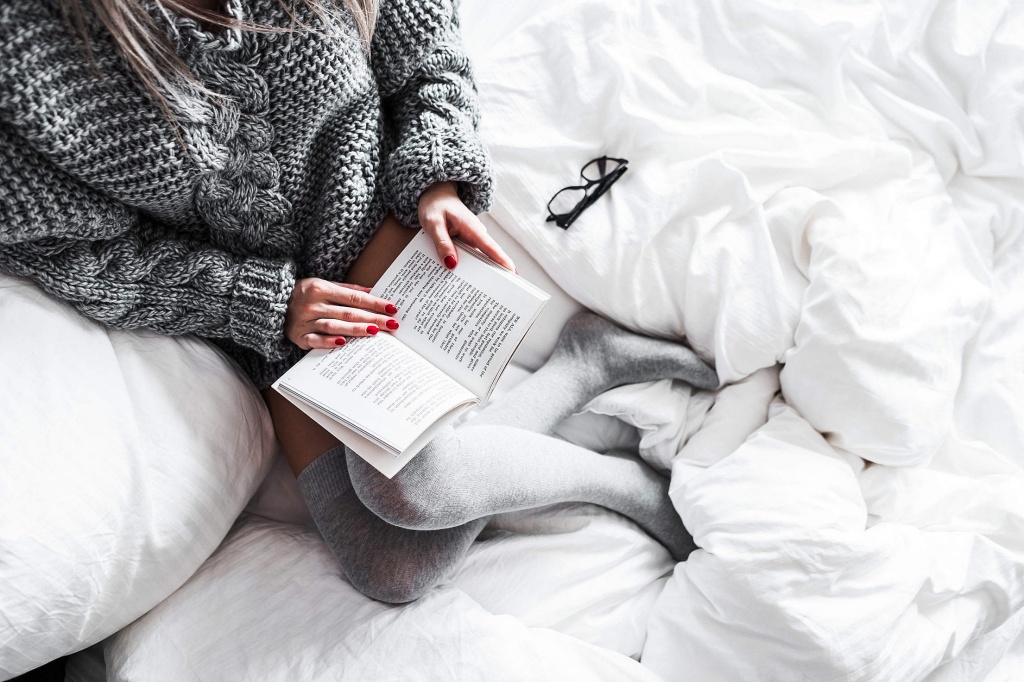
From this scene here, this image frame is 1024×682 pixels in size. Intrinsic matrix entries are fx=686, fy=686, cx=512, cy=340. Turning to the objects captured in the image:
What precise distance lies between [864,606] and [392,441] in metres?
0.51

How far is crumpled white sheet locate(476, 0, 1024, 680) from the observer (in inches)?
28.6

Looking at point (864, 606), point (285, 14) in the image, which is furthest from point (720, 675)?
point (285, 14)

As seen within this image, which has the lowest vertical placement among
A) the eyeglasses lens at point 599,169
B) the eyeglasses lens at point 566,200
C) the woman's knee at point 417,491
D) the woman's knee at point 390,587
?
the woman's knee at point 390,587

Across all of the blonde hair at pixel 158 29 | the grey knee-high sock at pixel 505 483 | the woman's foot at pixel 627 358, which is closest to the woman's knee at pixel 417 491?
the grey knee-high sock at pixel 505 483

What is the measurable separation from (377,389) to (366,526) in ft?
0.67

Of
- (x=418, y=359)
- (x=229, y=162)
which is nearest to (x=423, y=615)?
(x=418, y=359)

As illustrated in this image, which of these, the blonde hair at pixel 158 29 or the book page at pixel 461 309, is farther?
the book page at pixel 461 309

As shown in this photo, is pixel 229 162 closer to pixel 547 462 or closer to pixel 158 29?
pixel 158 29

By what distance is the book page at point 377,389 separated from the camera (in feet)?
2.05

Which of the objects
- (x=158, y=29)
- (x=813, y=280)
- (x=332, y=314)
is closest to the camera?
(x=158, y=29)

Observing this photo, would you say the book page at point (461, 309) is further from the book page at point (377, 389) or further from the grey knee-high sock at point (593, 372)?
the grey knee-high sock at point (593, 372)

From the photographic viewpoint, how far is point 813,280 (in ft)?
2.76

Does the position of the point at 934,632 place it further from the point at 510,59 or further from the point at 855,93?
the point at 510,59

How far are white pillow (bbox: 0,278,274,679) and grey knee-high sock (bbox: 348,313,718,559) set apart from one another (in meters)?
0.17
